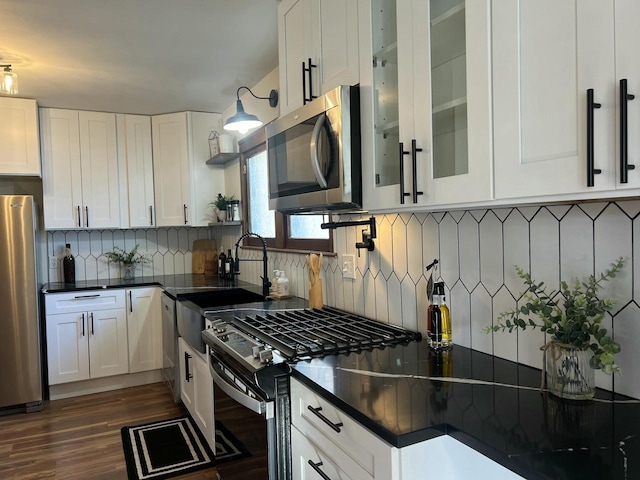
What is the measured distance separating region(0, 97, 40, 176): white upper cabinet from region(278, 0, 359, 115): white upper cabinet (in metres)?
2.50

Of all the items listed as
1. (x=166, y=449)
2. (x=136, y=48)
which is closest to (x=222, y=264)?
(x=166, y=449)

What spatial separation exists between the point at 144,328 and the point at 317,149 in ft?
9.65

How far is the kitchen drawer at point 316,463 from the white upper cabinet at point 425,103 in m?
0.72

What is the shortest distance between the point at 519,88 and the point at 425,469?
862 millimetres

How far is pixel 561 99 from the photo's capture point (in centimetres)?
92

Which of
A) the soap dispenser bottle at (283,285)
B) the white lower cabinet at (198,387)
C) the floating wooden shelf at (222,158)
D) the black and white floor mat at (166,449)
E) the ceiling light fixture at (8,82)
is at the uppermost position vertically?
the ceiling light fixture at (8,82)

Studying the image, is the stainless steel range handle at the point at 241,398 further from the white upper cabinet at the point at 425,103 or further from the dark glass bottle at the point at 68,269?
the dark glass bottle at the point at 68,269

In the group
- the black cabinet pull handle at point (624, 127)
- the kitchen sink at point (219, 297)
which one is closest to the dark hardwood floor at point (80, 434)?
the kitchen sink at point (219, 297)

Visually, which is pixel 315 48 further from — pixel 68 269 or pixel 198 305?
pixel 68 269

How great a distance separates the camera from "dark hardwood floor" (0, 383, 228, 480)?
2.58 m

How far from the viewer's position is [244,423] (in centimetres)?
172

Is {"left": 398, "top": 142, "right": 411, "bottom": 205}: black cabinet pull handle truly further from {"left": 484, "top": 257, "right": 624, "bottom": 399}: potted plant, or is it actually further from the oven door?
the oven door

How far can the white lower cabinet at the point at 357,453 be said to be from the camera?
979 mm

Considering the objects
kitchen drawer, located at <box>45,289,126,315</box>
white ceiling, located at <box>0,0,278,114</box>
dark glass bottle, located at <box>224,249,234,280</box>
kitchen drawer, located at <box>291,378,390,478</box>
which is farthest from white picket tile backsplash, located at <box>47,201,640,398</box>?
kitchen drawer, located at <box>45,289,126,315</box>
